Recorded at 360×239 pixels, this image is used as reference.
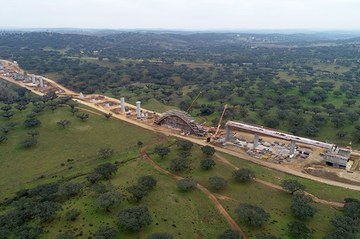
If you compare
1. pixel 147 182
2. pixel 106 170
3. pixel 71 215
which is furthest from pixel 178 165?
pixel 71 215

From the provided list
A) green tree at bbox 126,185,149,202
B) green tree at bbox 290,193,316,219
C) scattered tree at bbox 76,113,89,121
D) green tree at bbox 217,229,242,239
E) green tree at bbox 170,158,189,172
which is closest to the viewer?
green tree at bbox 217,229,242,239

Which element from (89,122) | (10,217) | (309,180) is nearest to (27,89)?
(89,122)

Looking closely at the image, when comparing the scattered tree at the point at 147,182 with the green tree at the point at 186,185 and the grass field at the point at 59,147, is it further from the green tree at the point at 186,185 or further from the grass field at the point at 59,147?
the grass field at the point at 59,147

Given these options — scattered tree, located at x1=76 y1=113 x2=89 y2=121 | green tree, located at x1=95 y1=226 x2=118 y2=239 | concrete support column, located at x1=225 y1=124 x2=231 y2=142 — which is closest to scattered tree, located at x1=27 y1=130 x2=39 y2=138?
scattered tree, located at x1=76 y1=113 x2=89 y2=121

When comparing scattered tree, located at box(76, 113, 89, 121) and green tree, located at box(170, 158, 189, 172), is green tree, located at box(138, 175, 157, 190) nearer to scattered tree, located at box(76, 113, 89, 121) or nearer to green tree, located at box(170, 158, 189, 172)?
green tree, located at box(170, 158, 189, 172)

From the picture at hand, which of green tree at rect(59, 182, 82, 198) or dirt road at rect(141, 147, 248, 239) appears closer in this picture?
dirt road at rect(141, 147, 248, 239)

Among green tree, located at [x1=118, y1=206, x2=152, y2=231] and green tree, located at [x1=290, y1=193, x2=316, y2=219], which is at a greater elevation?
green tree, located at [x1=118, y1=206, x2=152, y2=231]

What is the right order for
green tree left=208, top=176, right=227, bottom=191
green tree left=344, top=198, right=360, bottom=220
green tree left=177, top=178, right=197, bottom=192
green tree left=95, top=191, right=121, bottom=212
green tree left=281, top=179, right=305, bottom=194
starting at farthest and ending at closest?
green tree left=208, top=176, right=227, bottom=191 → green tree left=281, top=179, right=305, bottom=194 → green tree left=177, top=178, right=197, bottom=192 → green tree left=344, top=198, right=360, bottom=220 → green tree left=95, top=191, right=121, bottom=212
